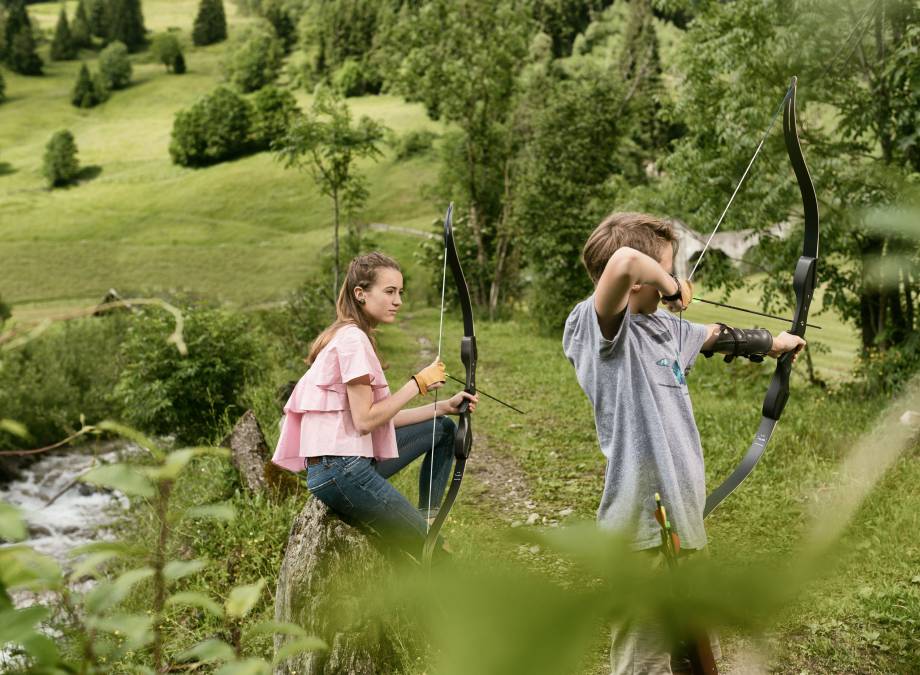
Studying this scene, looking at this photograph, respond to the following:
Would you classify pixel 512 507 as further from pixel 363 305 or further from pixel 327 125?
pixel 327 125

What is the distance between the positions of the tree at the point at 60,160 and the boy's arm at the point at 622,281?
132 feet

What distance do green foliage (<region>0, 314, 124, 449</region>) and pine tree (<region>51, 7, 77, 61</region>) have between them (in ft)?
156

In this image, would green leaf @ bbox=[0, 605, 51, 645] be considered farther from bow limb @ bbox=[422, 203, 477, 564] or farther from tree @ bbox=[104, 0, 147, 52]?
tree @ bbox=[104, 0, 147, 52]

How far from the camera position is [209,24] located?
5800 centimetres

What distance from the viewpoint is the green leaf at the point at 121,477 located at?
0.57 meters

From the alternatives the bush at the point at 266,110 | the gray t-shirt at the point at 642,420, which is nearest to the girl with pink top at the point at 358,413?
the gray t-shirt at the point at 642,420

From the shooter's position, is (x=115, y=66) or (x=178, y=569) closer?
(x=178, y=569)

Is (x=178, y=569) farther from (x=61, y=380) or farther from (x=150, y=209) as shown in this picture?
(x=150, y=209)

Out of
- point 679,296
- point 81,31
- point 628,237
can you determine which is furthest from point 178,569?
point 81,31

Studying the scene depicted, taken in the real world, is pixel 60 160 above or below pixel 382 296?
below

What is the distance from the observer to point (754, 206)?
21.1 feet

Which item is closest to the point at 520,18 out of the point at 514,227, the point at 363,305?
the point at 514,227

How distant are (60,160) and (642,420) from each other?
133ft

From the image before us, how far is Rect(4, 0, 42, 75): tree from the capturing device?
154 ft
